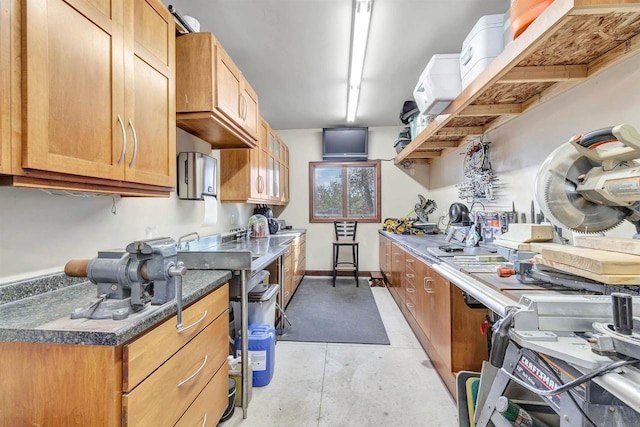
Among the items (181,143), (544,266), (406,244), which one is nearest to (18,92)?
(181,143)

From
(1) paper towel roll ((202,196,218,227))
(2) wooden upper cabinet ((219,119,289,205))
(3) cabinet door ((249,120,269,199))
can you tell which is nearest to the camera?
(1) paper towel roll ((202,196,218,227))

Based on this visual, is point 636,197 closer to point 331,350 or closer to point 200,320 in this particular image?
point 200,320

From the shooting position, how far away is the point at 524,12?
1.34 metres

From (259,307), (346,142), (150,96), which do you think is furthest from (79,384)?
(346,142)

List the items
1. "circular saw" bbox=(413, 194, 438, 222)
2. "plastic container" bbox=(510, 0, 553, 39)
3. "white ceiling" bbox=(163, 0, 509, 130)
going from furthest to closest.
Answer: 1. "circular saw" bbox=(413, 194, 438, 222)
2. "white ceiling" bbox=(163, 0, 509, 130)
3. "plastic container" bbox=(510, 0, 553, 39)

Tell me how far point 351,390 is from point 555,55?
93.4 inches

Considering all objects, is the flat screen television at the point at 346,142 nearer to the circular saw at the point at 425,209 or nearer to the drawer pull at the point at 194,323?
the circular saw at the point at 425,209

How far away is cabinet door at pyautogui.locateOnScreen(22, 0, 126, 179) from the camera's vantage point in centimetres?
81

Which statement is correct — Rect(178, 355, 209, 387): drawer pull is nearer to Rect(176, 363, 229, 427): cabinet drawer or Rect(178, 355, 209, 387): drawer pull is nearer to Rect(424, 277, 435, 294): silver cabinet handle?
Rect(176, 363, 229, 427): cabinet drawer

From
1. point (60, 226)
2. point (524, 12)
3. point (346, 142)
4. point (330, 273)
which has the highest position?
point (346, 142)

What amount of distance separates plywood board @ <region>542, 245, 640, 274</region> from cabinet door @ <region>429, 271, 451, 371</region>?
0.79 meters

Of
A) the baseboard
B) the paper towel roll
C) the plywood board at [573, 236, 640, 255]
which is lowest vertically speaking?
the baseboard

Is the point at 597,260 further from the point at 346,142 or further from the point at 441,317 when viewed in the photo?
the point at 346,142

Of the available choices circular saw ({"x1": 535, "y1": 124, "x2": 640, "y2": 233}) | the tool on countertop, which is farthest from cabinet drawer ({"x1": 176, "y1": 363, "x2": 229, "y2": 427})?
circular saw ({"x1": 535, "y1": 124, "x2": 640, "y2": 233})
